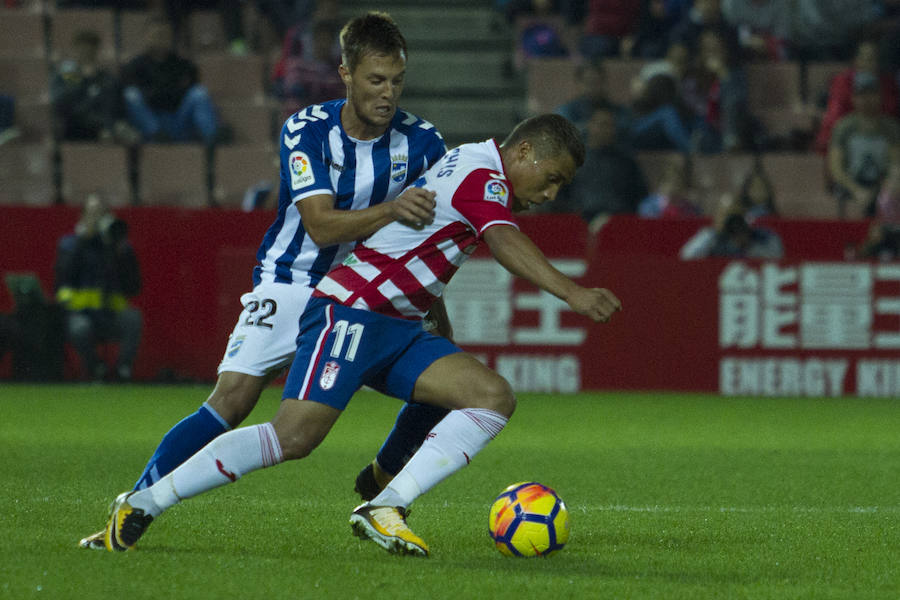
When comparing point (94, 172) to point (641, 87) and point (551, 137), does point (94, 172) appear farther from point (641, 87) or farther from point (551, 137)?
point (551, 137)

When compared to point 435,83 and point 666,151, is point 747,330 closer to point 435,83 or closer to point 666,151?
point 666,151

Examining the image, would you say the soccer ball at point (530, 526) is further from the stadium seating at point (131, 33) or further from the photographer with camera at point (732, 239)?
the stadium seating at point (131, 33)

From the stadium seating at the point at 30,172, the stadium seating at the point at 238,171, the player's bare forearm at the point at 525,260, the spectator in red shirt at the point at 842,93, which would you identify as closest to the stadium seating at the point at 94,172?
the stadium seating at the point at 30,172

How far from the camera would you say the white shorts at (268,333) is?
17.3 ft

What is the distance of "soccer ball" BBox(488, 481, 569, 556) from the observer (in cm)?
512

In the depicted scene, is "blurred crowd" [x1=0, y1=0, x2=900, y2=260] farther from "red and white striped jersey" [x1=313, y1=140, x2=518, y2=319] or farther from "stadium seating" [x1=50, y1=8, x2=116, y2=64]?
"red and white striped jersey" [x1=313, y1=140, x2=518, y2=319]

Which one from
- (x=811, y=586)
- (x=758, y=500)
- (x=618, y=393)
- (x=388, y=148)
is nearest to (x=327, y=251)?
(x=388, y=148)

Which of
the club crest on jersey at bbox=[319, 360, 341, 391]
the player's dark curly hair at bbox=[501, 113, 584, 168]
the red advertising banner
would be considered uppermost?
the player's dark curly hair at bbox=[501, 113, 584, 168]

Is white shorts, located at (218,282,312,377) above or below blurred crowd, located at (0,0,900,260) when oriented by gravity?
below

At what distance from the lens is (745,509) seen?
6.50 m

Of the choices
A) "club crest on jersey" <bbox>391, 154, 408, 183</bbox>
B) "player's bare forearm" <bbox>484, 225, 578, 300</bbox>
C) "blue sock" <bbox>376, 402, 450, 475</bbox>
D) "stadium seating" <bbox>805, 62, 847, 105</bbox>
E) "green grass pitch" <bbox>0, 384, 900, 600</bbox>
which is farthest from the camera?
"stadium seating" <bbox>805, 62, 847, 105</bbox>

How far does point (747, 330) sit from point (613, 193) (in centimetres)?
194

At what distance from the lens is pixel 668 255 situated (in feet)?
42.9

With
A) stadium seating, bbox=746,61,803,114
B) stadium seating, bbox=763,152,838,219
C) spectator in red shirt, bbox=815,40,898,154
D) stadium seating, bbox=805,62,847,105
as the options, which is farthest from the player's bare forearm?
Result: stadium seating, bbox=805,62,847,105
